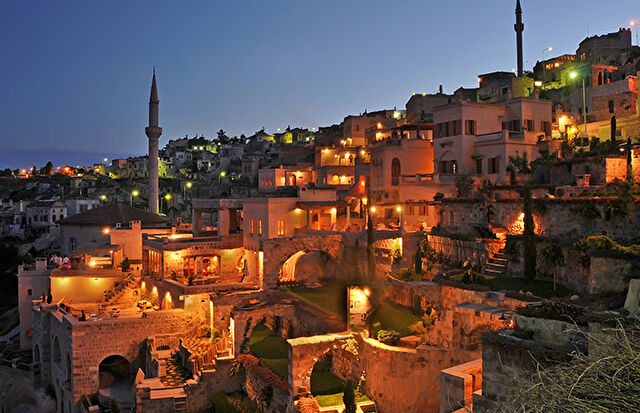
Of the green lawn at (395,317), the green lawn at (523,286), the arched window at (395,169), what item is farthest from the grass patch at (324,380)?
the arched window at (395,169)

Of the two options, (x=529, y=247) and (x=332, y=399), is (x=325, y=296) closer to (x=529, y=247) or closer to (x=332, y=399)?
(x=332, y=399)

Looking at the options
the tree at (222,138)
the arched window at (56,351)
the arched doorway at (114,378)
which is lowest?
the arched doorway at (114,378)

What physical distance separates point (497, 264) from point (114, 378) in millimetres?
20811

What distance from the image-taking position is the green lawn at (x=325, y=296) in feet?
77.6

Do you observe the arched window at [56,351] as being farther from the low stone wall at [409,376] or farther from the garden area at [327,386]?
the low stone wall at [409,376]

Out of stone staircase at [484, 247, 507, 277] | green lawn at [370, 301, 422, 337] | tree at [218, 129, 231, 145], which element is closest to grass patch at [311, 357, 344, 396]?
green lawn at [370, 301, 422, 337]

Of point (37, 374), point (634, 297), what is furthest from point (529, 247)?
point (37, 374)

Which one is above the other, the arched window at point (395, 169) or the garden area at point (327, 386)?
the arched window at point (395, 169)

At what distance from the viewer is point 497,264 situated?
1969 centimetres

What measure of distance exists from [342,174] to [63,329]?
27.1m

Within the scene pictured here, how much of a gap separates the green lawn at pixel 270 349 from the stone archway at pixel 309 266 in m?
6.81

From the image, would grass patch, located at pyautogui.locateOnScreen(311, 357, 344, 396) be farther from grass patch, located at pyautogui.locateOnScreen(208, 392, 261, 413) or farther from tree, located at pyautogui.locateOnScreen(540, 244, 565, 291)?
tree, located at pyautogui.locateOnScreen(540, 244, 565, 291)

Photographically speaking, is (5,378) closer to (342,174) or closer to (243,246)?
(243,246)

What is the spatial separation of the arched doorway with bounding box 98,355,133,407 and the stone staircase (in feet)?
60.1
